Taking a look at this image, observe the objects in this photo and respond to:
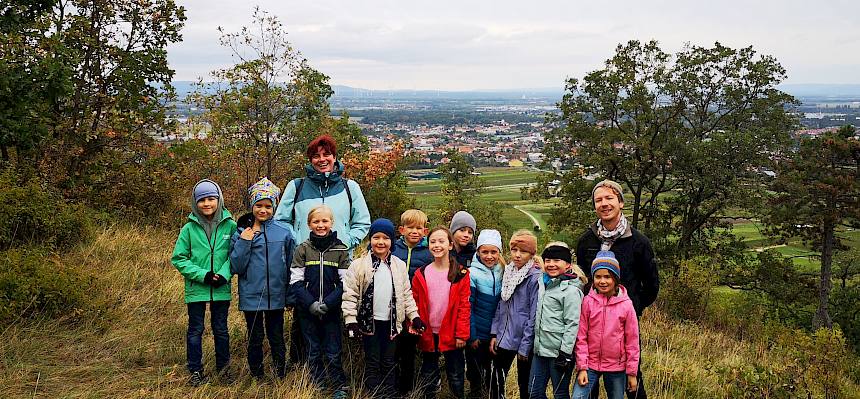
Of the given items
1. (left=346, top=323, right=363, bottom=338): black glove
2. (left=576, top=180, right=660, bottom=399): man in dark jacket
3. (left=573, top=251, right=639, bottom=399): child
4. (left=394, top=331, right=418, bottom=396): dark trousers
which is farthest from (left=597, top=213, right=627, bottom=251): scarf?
(left=346, top=323, right=363, bottom=338): black glove

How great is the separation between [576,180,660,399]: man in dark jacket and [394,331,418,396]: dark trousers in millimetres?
1251

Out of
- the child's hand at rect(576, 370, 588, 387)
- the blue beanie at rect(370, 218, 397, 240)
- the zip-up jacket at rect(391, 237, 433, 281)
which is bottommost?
the child's hand at rect(576, 370, 588, 387)

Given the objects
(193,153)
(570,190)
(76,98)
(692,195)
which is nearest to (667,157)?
(692,195)

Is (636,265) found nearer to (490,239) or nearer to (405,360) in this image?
(490,239)

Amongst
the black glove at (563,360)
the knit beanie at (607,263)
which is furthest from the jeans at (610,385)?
the knit beanie at (607,263)

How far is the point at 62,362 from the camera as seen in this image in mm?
4113

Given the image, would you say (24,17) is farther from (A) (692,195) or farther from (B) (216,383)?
(A) (692,195)

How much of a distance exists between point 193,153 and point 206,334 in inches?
230

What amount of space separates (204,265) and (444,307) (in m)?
1.63

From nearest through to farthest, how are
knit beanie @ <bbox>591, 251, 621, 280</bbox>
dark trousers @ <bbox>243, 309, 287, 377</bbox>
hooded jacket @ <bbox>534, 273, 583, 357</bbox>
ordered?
knit beanie @ <bbox>591, 251, 621, 280</bbox>, hooded jacket @ <bbox>534, 273, 583, 357</bbox>, dark trousers @ <bbox>243, 309, 287, 377</bbox>

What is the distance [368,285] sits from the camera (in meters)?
3.73

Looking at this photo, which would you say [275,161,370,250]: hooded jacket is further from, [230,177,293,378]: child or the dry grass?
the dry grass

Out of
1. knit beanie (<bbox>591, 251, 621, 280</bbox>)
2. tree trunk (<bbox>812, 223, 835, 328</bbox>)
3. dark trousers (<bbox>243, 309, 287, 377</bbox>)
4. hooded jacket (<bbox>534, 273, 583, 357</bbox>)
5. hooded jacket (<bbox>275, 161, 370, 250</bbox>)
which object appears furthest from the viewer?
tree trunk (<bbox>812, 223, 835, 328</bbox>)

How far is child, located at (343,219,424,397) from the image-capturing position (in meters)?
3.72
